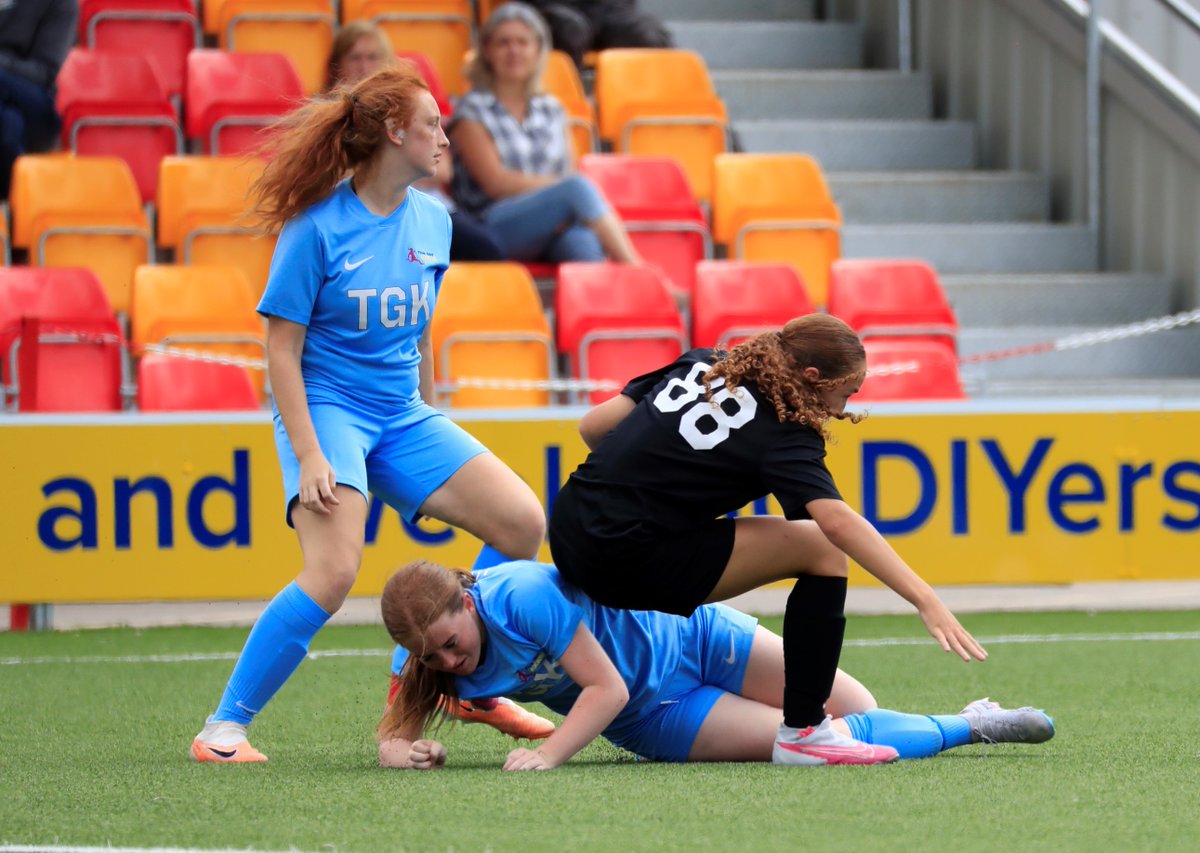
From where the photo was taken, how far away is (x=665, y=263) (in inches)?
385

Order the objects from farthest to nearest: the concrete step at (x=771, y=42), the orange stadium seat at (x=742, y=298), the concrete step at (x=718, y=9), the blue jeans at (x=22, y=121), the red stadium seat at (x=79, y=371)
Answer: the concrete step at (x=718, y=9) < the concrete step at (x=771, y=42) < the blue jeans at (x=22, y=121) < the orange stadium seat at (x=742, y=298) < the red stadium seat at (x=79, y=371)

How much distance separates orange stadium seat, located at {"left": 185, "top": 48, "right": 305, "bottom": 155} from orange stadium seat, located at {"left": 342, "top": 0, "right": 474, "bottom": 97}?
723mm

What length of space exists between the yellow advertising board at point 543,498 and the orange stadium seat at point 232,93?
2807 mm

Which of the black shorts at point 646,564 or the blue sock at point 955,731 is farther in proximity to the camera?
the blue sock at point 955,731

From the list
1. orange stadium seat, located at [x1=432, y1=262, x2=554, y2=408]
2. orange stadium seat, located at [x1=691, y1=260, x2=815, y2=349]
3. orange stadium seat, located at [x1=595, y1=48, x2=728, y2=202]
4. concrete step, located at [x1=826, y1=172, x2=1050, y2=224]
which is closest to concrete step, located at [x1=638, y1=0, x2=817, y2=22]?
orange stadium seat, located at [x1=595, y1=48, x2=728, y2=202]

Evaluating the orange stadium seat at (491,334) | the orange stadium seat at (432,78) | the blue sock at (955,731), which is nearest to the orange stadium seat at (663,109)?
the orange stadium seat at (432,78)

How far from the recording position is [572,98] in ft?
34.6

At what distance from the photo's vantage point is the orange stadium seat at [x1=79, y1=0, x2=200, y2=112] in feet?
34.7

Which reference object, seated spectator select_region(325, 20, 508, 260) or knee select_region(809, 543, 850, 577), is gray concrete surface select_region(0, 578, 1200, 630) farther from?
knee select_region(809, 543, 850, 577)

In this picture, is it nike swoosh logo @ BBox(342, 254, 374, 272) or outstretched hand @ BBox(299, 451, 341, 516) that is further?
nike swoosh logo @ BBox(342, 254, 374, 272)

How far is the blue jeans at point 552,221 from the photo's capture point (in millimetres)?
8898

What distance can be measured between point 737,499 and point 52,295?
5.11 m

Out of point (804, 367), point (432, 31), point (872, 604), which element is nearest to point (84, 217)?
point (432, 31)

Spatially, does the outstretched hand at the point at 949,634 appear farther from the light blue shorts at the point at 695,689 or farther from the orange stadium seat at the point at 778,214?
the orange stadium seat at the point at 778,214
